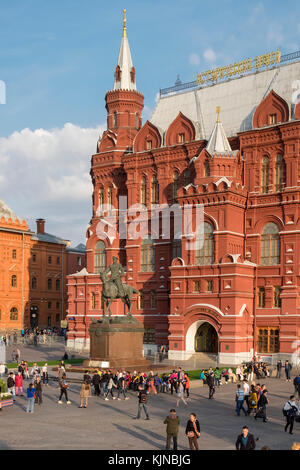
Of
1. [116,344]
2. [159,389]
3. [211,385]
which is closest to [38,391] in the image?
[159,389]

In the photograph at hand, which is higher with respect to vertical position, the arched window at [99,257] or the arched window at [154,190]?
the arched window at [154,190]

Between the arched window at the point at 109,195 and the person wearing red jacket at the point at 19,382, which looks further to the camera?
the arched window at the point at 109,195

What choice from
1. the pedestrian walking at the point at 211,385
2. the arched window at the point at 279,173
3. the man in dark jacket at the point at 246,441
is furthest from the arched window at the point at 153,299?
the man in dark jacket at the point at 246,441

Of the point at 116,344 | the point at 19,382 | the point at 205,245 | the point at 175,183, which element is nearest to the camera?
the point at 19,382

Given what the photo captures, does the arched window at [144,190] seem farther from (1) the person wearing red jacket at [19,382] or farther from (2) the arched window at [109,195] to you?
(1) the person wearing red jacket at [19,382]

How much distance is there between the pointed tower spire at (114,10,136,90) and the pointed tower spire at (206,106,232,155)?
17252mm

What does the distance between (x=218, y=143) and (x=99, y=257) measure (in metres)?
20.0

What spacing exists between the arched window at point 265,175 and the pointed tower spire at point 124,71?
21.2 m

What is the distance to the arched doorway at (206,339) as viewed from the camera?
5478 centimetres

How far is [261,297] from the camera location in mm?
53969

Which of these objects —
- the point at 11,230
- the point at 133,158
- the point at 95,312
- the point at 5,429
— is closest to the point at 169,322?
the point at 95,312

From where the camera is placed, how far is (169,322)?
55.0m

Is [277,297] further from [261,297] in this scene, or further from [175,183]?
[175,183]

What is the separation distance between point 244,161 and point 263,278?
36.3ft
